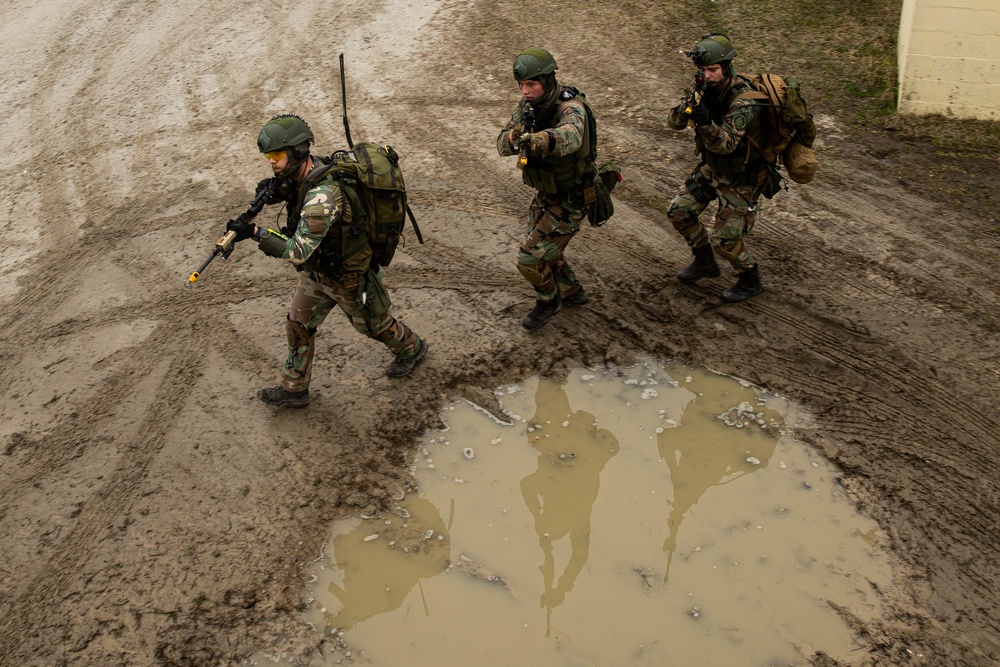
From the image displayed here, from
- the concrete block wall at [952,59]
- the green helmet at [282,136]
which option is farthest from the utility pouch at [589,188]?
the concrete block wall at [952,59]

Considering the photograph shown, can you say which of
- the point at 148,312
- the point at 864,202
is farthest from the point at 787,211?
the point at 148,312

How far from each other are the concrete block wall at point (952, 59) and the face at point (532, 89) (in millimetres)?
4736

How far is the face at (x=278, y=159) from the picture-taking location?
5.20 m

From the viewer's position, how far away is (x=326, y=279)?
5.55 meters

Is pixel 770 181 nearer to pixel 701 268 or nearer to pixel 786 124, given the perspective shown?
pixel 786 124

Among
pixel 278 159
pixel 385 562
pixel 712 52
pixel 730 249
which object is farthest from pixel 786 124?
pixel 385 562

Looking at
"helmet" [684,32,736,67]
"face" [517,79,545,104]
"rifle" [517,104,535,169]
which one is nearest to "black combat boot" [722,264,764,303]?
"helmet" [684,32,736,67]

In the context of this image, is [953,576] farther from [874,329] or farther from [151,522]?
[151,522]

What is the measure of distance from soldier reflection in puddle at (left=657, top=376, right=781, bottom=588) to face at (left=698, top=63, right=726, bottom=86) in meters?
2.21

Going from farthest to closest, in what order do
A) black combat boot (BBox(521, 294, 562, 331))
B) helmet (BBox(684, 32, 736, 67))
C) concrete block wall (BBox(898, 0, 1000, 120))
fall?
concrete block wall (BBox(898, 0, 1000, 120)) < black combat boot (BBox(521, 294, 562, 331)) < helmet (BBox(684, 32, 736, 67))

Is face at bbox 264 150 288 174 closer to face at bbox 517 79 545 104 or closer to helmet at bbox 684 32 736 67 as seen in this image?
face at bbox 517 79 545 104

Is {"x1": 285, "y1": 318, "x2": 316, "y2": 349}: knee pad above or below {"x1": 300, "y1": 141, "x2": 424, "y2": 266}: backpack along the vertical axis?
below

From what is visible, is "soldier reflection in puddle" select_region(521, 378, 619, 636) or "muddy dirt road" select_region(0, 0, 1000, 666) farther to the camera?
"soldier reflection in puddle" select_region(521, 378, 619, 636)

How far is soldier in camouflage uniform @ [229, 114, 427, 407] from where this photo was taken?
16.8 feet
